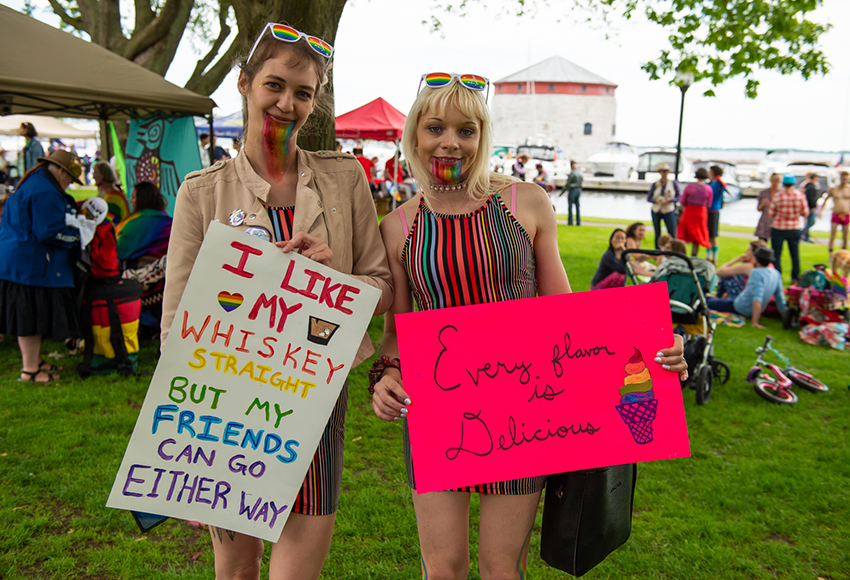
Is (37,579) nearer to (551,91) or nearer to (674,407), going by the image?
(674,407)

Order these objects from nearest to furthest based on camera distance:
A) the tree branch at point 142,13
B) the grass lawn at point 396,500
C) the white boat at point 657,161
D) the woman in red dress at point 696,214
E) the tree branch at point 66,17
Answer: the grass lawn at point 396,500, the woman in red dress at point 696,214, the tree branch at point 142,13, the tree branch at point 66,17, the white boat at point 657,161

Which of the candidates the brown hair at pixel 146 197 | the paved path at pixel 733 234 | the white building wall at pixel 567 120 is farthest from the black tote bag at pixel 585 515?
the white building wall at pixel 567 120

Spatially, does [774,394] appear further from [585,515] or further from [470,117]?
[470,117]

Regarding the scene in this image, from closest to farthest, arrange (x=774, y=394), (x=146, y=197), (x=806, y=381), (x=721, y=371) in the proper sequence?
(x=774, y=394)
(x=806, y=381)
(x=721, y=371)
(x=146, y=197)

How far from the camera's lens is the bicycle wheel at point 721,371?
5.84 m

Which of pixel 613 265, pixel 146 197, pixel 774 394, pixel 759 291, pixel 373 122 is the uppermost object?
pixel 373 122

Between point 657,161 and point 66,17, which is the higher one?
point 66,17

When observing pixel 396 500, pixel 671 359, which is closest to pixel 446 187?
pixel 671 359

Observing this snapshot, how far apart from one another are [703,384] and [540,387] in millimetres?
4065

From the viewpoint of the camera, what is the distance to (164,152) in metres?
8.00

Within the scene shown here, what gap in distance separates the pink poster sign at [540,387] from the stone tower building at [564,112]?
69309 millimetres

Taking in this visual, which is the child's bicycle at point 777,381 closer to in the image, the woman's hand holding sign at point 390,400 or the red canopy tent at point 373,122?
the woman's hand holding sign at point 390,400

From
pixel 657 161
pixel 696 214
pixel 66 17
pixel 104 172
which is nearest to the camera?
pixel 104 172

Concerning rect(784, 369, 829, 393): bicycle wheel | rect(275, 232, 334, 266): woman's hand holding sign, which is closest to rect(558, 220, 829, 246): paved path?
rect(784, 369, 829, 393): bicycle wheel
